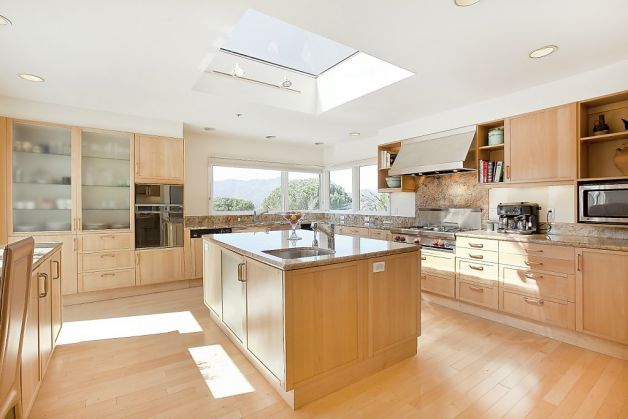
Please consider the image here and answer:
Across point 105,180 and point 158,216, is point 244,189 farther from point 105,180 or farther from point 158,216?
point 105,180

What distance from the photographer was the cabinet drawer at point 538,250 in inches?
106

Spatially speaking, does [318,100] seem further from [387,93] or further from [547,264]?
[547,264]

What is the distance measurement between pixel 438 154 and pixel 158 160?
11.9 feet

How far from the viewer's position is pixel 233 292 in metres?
Answer: 2.53

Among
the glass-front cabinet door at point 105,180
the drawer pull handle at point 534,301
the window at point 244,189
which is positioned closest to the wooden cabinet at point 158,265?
the glass-front cabinet door at point 105,180

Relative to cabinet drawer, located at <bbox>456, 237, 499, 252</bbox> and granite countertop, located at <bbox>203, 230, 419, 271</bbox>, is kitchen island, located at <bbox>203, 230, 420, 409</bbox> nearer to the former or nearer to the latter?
granite countertop, located at <bbox>203, 230, 419, 271</bbox>

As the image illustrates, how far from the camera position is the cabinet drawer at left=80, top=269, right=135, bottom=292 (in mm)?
3801

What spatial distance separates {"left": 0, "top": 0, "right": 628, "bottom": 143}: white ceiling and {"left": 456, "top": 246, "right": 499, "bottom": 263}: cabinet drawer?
1674 millimetres

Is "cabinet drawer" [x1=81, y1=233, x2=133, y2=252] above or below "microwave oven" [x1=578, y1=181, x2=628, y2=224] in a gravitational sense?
below

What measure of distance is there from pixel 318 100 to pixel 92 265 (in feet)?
11.2

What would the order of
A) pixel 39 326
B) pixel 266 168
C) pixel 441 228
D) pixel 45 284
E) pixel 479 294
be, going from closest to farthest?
pixel 39 326 → pixel 45 284 → pixel 479 294 → pixel 441 228 → pixel 266 168

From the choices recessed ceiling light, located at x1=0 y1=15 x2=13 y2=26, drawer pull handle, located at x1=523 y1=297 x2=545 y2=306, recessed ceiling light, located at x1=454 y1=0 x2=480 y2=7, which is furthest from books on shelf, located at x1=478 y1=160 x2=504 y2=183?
recessed ceiling light, located at x1=0 y1=15 x2=13 y2=26

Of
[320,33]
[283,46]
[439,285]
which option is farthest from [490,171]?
[283,46]

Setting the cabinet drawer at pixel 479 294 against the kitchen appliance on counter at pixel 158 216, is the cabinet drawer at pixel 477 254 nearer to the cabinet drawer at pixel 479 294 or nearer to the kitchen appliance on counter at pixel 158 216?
the cabinet drawer at pixel 479 294
